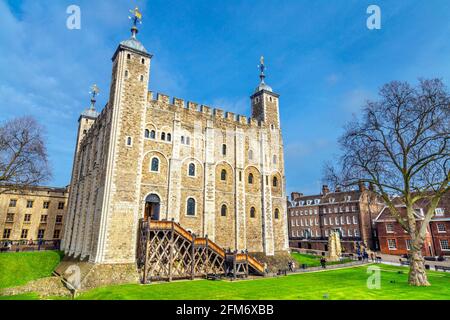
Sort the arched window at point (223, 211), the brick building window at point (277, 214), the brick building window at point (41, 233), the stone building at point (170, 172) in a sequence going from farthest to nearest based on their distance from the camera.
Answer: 1. the brick building window at point (41, 233)
2. the brick building window at point (277, 214)
3. the arched window at point (223, 211)
4. the stone building at point (170, 172)

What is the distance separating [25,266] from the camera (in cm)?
2694

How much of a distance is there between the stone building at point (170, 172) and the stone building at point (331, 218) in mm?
24517

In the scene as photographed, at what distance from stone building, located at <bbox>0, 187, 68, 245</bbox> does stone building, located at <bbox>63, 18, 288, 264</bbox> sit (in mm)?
13557

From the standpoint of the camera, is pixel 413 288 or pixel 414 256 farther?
pixel 414 256

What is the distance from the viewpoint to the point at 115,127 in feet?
74.4

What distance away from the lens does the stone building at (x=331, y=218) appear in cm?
5216

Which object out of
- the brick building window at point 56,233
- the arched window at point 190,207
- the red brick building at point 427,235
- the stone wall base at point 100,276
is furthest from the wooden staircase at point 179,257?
the brick building window at point 56,233

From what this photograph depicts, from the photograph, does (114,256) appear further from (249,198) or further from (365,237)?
(365,237)

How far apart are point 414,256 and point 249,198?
645 inches

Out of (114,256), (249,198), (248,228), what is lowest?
(114,256)

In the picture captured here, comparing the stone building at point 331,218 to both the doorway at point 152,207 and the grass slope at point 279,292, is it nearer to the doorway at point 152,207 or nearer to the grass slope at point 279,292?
the grass slope at point 279,292

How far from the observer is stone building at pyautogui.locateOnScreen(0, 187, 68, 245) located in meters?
41.1

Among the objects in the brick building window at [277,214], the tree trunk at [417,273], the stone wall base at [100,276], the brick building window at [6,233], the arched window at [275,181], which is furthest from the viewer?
the brick building window at [6,233]
